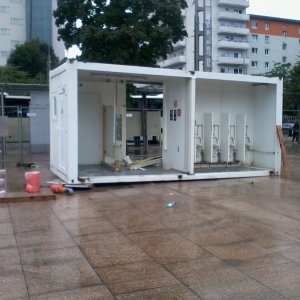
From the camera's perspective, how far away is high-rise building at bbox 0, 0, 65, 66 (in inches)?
3563

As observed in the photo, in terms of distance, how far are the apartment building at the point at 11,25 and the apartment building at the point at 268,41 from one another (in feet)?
155

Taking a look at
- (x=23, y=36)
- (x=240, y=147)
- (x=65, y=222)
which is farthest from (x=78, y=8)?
(x=23, y=36)

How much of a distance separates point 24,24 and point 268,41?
51.3 meters

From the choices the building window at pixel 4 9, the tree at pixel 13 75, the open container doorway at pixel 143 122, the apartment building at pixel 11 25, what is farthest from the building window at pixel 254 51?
the open container doorway at pixel 143 122

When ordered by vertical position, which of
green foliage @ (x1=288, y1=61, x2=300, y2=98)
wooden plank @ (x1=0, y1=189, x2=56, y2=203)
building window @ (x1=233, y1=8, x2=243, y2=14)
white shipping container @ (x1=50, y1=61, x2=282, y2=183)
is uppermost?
building window @ (x1=233, y1=8, x2=243, y2=14)

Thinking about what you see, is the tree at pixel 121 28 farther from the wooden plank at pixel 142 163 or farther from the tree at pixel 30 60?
the tree at pixel 30 60

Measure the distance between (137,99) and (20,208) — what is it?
2195 centimetres

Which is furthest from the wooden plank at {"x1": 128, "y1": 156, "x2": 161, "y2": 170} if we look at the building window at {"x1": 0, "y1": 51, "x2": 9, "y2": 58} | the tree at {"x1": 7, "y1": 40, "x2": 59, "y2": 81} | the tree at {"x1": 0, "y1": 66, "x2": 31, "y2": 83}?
the building window at {"x1": 0, "y1": 51, "x2": 9, "y2": 58}

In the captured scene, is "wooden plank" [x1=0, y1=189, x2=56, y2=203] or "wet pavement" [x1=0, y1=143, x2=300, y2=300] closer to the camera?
"wet pavement" [x1=0, y1=143, x2=300, y2=300]

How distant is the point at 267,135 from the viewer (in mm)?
14766

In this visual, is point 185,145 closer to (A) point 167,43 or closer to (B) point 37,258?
(B) point 37,258

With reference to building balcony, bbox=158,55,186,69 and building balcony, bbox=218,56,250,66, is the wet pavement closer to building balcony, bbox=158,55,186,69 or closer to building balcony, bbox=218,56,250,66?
building balcony, bbox=158,55,186,69

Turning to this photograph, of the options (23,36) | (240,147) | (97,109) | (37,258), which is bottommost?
(37,258)

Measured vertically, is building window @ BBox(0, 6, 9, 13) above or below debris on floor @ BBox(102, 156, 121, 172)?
above
